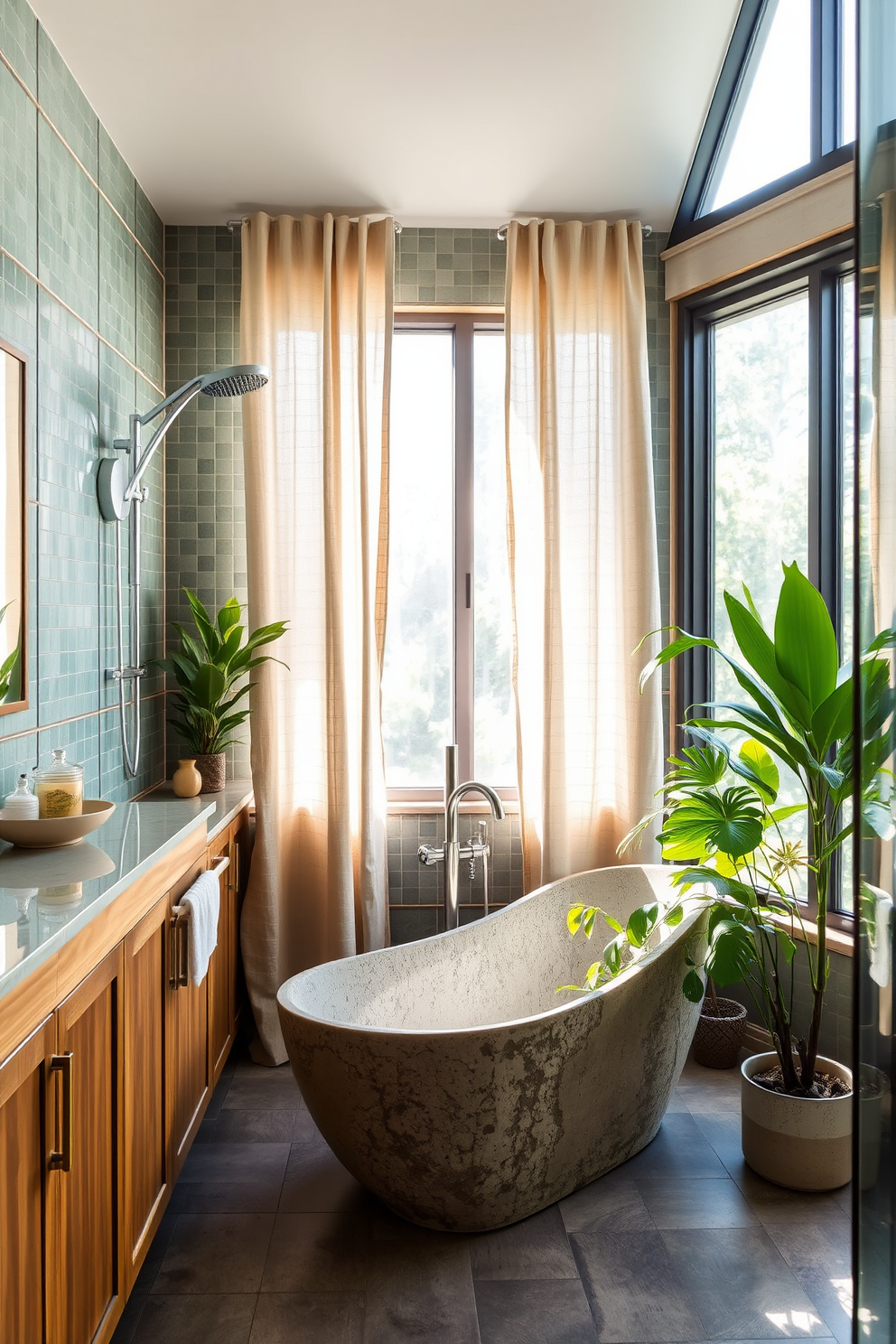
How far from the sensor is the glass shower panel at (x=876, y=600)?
98 centimetres

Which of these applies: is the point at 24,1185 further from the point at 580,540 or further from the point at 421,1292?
the point at 580,540

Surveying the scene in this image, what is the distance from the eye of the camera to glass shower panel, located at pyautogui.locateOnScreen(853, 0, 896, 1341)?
0.98m

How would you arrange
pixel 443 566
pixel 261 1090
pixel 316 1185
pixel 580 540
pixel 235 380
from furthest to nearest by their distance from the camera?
pixel 443 566
pixel 580 540
pixel 261 1090
pixel 235 380
pixel 316 1185

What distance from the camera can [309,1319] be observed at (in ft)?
6.16

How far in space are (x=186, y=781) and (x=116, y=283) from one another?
1.50 meters

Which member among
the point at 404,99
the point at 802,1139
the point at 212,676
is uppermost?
the point at 404,99

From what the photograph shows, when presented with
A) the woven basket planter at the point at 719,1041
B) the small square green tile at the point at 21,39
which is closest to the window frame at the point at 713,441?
the woven basket planter at the point at 719,1041

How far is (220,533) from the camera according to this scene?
3344 mm

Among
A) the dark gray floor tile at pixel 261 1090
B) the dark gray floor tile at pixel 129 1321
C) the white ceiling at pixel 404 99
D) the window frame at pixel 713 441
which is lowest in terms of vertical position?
the dark gray floor tile at pixel 261 1090

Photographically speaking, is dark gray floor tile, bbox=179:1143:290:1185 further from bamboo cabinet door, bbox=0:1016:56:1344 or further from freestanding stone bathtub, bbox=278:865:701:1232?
bamboo cabinet door, bbox=0:1016:56:1344

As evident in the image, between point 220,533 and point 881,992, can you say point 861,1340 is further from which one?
point 220,533

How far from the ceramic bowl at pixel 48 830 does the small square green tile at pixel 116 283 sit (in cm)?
146

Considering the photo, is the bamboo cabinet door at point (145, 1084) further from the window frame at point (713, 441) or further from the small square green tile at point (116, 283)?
the window frame at point (713, 441)

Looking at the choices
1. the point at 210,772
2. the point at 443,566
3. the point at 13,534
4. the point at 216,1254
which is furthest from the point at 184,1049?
the point at 443,566
